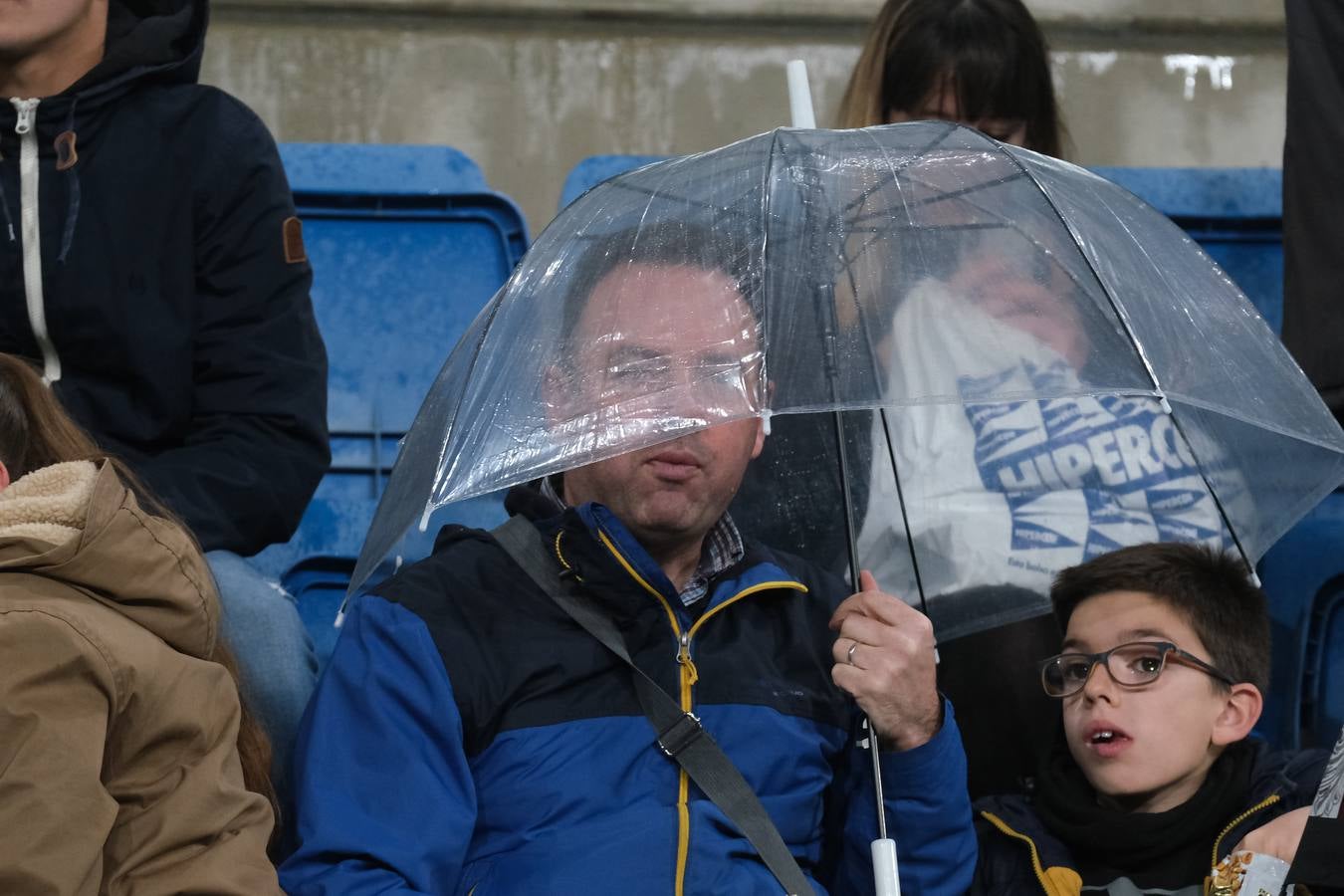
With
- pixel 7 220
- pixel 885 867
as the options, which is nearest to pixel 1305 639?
pixel 885 867

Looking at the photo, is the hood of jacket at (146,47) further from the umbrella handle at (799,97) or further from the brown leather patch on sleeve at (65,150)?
the umbrella handle at (799,97)

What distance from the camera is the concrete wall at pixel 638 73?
197 inches

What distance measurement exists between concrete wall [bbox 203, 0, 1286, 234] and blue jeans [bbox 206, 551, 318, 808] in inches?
105

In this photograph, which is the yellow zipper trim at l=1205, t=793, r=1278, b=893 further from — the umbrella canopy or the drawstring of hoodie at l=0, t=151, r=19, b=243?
the drawstring of hoodie at l=0, t=151, r=19, b=243

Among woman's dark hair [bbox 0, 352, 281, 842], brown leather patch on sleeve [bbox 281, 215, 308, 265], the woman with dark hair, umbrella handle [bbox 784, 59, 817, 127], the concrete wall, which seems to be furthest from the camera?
the concrete wall

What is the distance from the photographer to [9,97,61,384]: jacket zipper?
2.56 meters

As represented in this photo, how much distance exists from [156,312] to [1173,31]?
144 inches

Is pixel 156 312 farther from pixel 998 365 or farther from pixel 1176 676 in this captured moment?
pixel 1176 676

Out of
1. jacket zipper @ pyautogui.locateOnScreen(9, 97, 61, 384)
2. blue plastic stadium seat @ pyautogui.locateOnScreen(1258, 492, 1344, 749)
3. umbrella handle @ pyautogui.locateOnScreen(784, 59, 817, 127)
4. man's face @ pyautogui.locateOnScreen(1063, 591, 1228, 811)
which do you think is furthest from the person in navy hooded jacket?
blue plastic stadium seat @ pyautogui.locateOnScreen(1258, 492, 1344, 749)

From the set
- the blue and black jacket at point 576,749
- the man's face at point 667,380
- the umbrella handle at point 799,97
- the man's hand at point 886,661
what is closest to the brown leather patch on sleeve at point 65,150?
the blue and black jacket at point 576,749

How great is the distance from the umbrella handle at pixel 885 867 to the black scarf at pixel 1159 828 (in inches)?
18.1

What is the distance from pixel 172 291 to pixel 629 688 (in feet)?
3.05

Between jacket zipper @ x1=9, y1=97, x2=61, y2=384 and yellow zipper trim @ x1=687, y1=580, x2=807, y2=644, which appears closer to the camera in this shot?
yellow zipper trim @ x1=687, y1=580, x2=807, y2=644

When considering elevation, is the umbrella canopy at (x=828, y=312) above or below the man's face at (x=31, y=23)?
below
